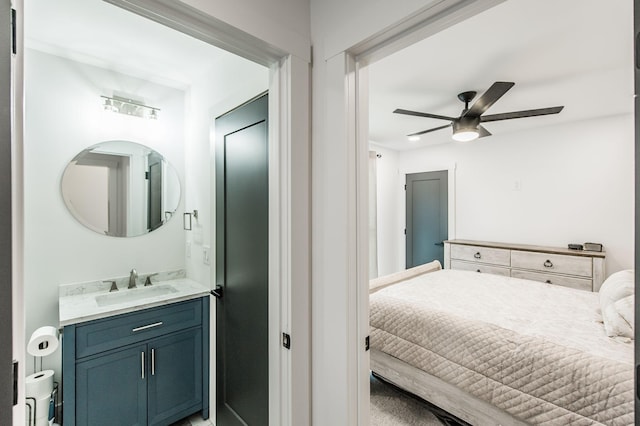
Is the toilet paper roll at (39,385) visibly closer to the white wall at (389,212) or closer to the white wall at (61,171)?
the white wall at (61,171)

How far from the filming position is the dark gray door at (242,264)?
4.98ft

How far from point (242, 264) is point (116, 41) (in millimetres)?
1623

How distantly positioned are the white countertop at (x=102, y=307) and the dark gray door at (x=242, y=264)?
11.1 inches

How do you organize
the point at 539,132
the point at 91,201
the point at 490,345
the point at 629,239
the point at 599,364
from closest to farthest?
the point at 599,364
the point at 490,345
the point at 91,201
the point at 629,239
the point at 539,132

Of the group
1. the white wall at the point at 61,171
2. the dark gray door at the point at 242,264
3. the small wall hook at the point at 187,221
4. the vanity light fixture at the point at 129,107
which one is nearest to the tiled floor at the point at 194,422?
the dark gray door at the point at 242,264

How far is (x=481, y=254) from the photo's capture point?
3.89 metres

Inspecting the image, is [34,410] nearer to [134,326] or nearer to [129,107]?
[134,326]

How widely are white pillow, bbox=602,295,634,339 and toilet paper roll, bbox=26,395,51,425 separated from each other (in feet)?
10.7

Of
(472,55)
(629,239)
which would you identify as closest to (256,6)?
(472,55)

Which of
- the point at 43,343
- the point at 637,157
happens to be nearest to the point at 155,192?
the point at 43,343

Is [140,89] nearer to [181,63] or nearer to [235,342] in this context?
[181,63]

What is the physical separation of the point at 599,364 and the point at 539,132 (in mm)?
3265

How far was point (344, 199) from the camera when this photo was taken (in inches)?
44.6

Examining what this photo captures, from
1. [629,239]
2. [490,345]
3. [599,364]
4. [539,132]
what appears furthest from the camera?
[539,132]
